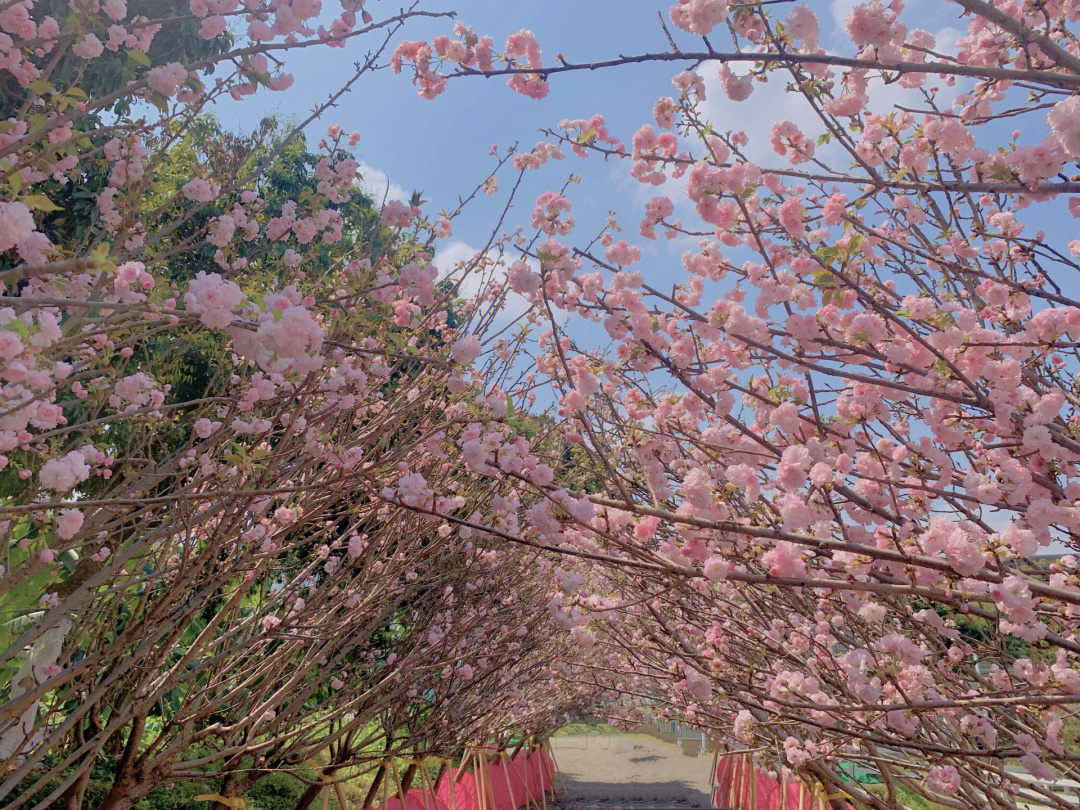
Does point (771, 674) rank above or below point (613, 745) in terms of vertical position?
above

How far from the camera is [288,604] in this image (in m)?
5.75

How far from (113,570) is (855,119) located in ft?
12.9

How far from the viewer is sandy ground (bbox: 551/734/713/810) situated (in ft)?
61.2

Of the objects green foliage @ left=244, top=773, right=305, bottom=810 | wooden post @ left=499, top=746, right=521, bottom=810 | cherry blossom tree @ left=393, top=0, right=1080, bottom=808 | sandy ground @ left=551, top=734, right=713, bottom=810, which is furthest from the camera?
sandy ground @ left=551, top=734, right=713, bottom=810

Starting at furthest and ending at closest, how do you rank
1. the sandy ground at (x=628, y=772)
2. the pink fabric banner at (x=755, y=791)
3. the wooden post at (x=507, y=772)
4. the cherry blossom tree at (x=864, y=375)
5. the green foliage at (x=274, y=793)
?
the sandy ground at (x=628, y=772)
the wooden post at (x=507, y=772)
the green foliage at (x=274, y=793)
the pink fabric banner at (x=755, y=791)
the cherry blossom tree at (x=864, y=375)

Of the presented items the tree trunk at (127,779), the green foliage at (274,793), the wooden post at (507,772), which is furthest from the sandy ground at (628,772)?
the tree trunk at (127,779)

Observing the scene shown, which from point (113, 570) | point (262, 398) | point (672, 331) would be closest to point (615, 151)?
point (672, 331)

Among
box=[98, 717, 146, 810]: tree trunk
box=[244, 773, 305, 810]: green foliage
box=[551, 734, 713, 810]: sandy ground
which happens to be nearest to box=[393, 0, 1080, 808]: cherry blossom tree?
box=[98, 717, 146, 810]: tree trunk

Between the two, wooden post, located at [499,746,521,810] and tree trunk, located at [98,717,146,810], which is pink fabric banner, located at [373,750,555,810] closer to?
wooden post, located at [499,746,521,810]

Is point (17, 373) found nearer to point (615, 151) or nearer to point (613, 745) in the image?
point (615, 151)

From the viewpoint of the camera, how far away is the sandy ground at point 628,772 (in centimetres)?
1864

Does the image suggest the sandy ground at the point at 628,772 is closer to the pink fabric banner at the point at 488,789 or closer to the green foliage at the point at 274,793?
the pink fabric banner at the point at 488,789

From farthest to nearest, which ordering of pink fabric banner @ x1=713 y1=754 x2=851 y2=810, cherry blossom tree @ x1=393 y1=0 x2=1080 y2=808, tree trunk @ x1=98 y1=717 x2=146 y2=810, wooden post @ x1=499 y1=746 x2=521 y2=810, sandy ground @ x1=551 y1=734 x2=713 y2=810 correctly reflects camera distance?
sandy ground @ x1=551 y1=734 x2=713 y2=810
wooden post @ x1=499 y1=746 x2=521 y2=810
pink fabric banner @ x1=713 y1=754 x2=851 y2=810
tree trunk @ x1=98 y1=717 x2=146 y2=810
cherry blossom tree @ x1=393 y1=0 x2=1080 y2=808

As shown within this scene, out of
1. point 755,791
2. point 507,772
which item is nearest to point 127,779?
point 755,791
